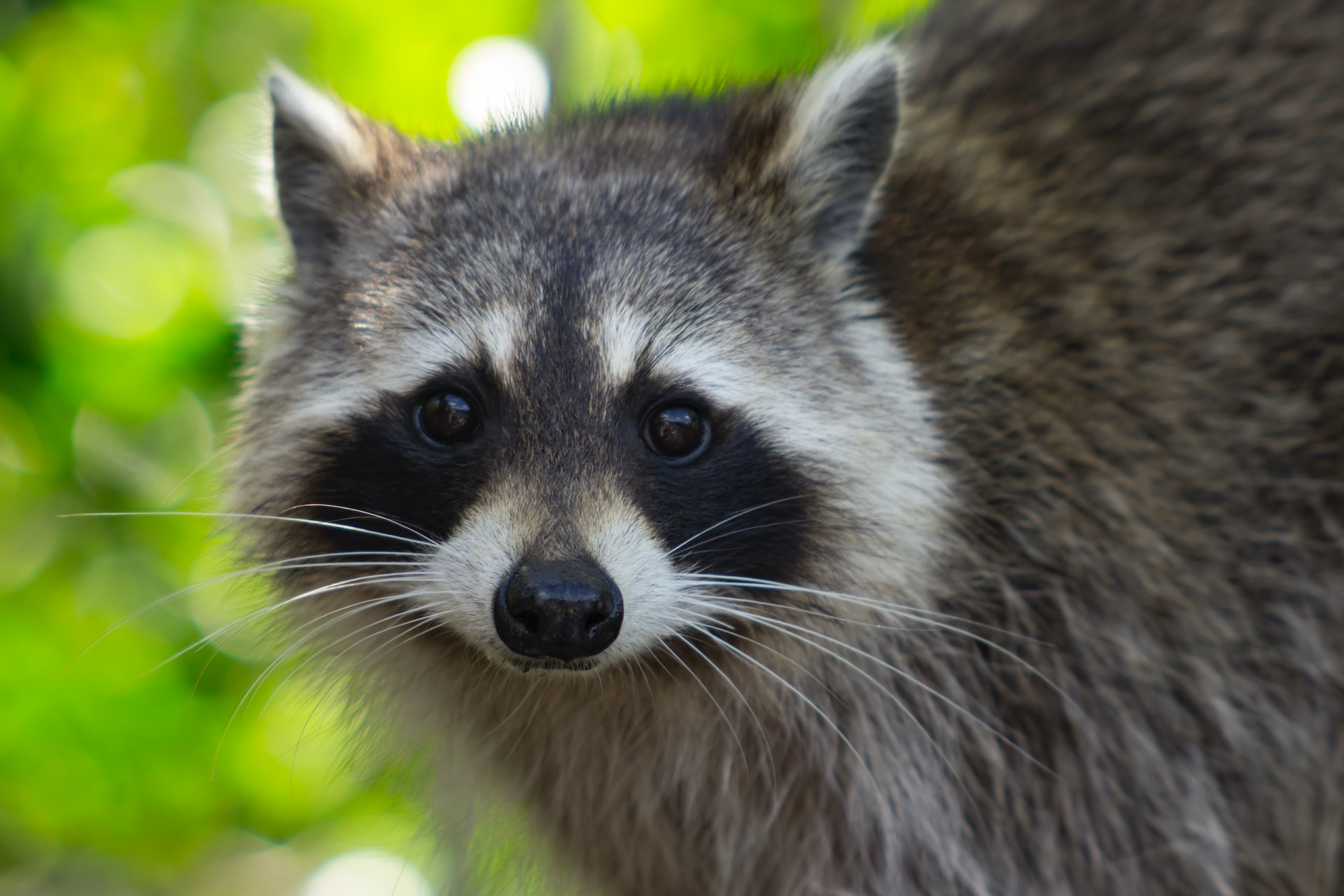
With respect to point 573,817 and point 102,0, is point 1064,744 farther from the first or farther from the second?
point 102,0

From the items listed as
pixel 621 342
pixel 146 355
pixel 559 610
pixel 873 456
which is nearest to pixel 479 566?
pixel 559 610

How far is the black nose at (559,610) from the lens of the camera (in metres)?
1.53

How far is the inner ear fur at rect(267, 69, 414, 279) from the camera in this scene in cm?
209

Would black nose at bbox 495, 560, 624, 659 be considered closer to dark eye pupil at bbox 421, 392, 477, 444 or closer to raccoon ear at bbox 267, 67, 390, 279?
dark eye pupil at bbox 421, 392, 477, 444

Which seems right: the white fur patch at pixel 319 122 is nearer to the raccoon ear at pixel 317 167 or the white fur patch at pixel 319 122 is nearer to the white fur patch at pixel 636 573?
the raccoon ear at pixel 317 167

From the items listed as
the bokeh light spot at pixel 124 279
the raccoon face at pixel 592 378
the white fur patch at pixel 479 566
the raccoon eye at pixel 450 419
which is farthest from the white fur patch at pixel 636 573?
the bokeh light spot at pixel 124 279

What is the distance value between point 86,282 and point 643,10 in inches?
57.2

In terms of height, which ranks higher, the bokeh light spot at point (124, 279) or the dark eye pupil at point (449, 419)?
the bokeh light spot at point (124, 279)

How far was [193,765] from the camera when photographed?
275 cm

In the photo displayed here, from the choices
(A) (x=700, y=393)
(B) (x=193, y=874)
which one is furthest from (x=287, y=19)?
(B) (x=193, y=874)

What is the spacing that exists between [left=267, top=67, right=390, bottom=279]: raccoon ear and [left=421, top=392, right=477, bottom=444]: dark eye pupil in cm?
48

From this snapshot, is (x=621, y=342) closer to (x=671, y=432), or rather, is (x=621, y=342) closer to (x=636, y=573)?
(x=671, y=432)

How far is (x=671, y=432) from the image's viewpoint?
5.82 ft

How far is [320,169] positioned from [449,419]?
67 cm
